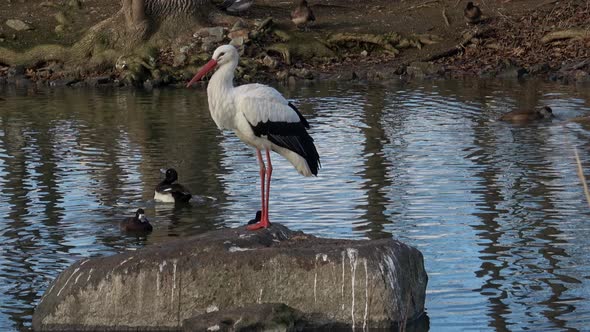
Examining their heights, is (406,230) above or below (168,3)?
below

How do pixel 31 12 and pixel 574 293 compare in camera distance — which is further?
pixel 31 12

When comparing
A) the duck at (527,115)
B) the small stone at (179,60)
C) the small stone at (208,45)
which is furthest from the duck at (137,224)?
the small stone at (208,45)

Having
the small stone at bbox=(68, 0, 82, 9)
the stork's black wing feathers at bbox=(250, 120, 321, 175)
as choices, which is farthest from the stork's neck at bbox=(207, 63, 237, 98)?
the small stone at bbox=(68, 0, 82, 9)

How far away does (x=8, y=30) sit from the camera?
117 ft

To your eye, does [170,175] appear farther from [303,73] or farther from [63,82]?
[63,82]

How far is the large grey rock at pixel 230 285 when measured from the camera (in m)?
9.62

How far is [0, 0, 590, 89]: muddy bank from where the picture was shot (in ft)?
103

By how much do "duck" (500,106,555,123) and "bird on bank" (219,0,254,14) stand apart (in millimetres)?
14900

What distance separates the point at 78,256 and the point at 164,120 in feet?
39.4

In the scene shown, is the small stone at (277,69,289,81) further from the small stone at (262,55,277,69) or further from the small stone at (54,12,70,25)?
the small stone at (54,12,70,25)

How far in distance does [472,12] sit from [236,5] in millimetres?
6961

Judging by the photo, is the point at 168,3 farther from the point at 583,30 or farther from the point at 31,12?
the point at 583,30

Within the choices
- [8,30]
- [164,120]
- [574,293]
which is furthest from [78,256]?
[8,30]

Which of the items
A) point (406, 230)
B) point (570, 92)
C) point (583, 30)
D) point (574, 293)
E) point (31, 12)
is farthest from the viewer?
point (31, 12)
